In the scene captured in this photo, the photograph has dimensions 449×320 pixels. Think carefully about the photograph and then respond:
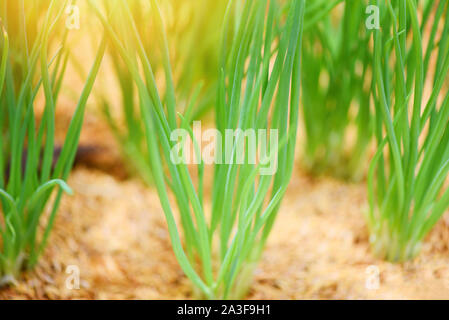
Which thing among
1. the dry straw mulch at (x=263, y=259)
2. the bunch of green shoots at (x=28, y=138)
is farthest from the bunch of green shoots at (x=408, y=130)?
the bunch of green shoots at (x=28, y=138)

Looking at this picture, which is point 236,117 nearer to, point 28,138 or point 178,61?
point 28,138

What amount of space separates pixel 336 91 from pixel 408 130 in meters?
0.41

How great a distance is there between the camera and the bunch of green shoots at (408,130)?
62 centimetres

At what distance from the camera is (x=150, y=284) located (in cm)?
74

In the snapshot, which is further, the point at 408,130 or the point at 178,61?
the point at 178,61

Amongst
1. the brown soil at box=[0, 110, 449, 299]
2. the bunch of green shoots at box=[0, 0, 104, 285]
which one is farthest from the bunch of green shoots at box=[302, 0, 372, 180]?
the bunch of green shoots at box=[0, 0, 104, 285]

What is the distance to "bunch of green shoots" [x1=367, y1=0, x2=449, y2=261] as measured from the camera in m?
0.62

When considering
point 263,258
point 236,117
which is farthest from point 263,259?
point 236,117

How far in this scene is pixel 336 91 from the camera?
41.2 inches

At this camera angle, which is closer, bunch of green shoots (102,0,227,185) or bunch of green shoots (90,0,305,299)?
bunch of green shoots (90,0,305,299)

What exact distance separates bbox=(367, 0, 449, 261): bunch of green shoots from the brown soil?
0.21ft

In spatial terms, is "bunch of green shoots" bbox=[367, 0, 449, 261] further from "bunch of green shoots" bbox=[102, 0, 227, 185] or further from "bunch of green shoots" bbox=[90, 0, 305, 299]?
"bunch of green shoots" bbox=[102, 0, 227, 185]
